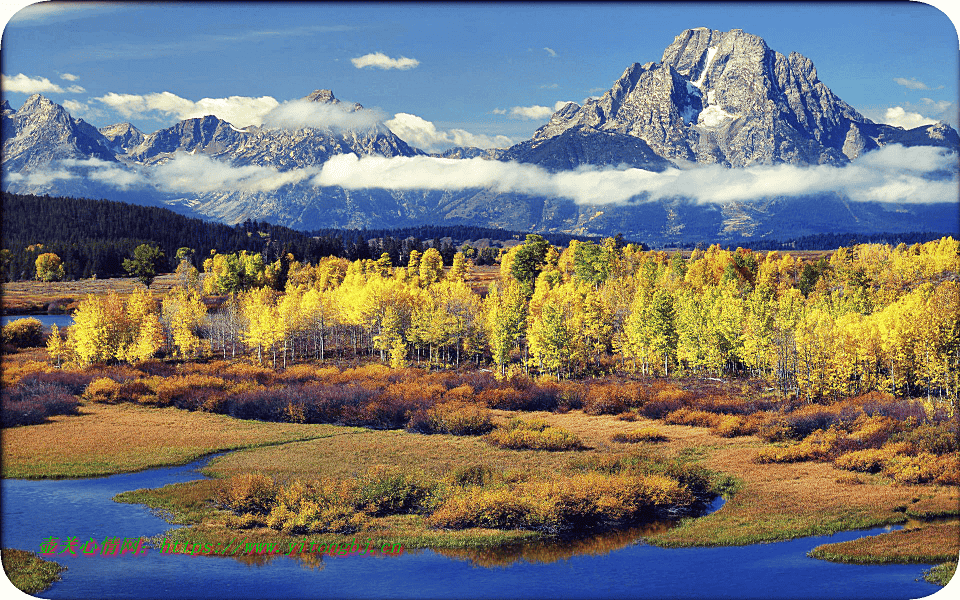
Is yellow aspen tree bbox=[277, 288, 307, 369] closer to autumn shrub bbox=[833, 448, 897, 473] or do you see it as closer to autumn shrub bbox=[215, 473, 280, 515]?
autumn shrub bbox=[215, 473, 280, 515]

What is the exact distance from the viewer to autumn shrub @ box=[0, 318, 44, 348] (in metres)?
101

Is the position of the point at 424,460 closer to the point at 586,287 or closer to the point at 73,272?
the point at 586,287

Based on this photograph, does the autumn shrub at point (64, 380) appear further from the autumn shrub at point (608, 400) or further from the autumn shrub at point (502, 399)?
the autumn shrub at point (608, 400)

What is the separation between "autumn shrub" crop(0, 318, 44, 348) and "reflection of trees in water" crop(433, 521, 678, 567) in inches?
3717

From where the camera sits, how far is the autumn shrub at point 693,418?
2304 inches

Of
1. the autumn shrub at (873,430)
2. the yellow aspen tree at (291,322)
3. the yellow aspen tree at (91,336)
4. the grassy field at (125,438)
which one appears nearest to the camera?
the grassy field at (125,438)

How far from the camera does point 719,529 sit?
3400 cm

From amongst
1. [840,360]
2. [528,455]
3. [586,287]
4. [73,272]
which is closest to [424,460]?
[528,455]

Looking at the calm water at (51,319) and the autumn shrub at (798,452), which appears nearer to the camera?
the autumn shrub at (798,452)

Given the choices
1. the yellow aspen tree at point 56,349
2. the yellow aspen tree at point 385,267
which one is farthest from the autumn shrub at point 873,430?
the yellow aspen tree at point 385,267

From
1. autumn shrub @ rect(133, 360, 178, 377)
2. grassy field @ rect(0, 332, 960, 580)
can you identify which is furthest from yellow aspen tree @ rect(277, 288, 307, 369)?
grassy field @ rect(0, 332, 960, 580)

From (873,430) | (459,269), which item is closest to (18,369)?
(873,430)

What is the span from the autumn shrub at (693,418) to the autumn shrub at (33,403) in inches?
2019

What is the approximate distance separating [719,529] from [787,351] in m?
44.2
